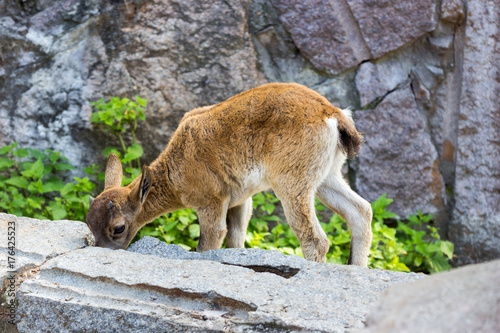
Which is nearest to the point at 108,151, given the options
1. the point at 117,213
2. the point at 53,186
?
the point at 53,186

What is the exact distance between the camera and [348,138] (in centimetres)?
461

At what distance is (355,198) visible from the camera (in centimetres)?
502

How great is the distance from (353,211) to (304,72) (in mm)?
2092

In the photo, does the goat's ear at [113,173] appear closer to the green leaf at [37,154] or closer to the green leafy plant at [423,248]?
the green leaf at [37,154]

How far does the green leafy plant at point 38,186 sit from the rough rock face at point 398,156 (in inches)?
130

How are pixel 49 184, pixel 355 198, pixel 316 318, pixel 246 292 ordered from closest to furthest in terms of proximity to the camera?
pixel 316 318 < pixel 246 292 < pixel 355 198 < pixel 49 184

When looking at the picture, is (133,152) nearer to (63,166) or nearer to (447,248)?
(63,166)

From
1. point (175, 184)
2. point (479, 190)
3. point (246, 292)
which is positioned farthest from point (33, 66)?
point (479, 190)

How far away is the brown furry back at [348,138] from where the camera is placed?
4.59 metres

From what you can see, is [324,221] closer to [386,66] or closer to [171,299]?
[386,66]

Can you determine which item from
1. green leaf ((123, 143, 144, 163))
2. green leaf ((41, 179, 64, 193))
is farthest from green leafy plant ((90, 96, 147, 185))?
green leaf ((41, 179, 64, 193))

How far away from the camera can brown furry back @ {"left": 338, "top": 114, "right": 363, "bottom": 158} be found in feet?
15.0

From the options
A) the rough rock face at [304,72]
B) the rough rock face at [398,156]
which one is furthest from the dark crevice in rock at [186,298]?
the rough rock face at [398,156]

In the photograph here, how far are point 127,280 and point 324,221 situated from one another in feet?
11.7
